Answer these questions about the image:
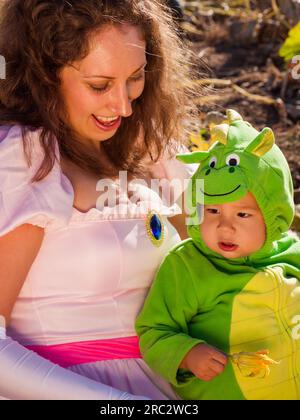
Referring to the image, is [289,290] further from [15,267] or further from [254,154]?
[15,267]

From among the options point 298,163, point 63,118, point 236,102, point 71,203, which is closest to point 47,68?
point 63,118

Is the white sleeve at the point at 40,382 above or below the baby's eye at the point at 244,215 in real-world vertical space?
below

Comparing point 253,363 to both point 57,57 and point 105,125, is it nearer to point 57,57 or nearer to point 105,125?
point 105,125

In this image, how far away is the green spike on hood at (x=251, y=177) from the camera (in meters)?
2.28

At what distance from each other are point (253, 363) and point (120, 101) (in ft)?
2.35

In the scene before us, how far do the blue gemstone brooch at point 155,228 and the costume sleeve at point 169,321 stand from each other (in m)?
0.09

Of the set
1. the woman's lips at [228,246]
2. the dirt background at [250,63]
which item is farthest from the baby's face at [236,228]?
the dirt background at [250,63]

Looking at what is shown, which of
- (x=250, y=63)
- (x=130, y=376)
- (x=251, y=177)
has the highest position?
(x=250, y=63)

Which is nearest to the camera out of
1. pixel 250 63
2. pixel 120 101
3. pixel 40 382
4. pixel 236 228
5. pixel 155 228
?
pixel 40 382

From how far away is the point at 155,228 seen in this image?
2498mm

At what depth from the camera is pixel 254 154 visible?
2.31 metres

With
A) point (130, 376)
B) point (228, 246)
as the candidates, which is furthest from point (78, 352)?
point (228, 246)

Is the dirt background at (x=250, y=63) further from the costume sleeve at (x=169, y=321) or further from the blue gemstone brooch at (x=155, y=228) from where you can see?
the costume sleeve at (x=169, y=321)

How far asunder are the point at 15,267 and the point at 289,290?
2.17ft
